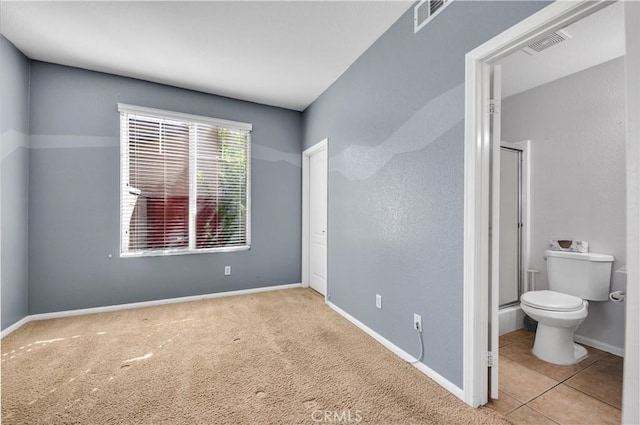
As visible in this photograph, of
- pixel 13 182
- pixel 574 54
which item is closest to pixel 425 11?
pixel 574 54

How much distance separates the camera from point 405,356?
2135 millimetres

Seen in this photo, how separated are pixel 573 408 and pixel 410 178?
66.8 inches

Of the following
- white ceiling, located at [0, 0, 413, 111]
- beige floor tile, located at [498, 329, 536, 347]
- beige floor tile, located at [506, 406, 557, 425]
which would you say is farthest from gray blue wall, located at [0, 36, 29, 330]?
beige floor tile, located at [498, 329, 536, 347]

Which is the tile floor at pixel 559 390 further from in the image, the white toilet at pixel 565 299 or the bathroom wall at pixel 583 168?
the bathroom wall at pixel 583 168

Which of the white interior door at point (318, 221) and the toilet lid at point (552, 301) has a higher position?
the white interior door at point (318, 221)

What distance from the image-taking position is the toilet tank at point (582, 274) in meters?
2.38

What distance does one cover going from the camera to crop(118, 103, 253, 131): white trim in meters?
3.24

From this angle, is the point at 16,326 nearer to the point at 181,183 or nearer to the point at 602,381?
the point at 181,183

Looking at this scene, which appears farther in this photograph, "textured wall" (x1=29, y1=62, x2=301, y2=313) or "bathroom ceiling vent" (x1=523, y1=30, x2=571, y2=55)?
"textured wall" (x1=29, y1=62, x2=301, y2=313)

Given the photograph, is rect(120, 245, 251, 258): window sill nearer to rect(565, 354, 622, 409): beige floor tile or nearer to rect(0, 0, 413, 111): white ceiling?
rect(0, 0, 413, 111): white ceiling

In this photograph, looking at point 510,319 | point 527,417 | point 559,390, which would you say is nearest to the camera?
point 527,417

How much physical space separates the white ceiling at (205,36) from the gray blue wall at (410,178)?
0.31 meters

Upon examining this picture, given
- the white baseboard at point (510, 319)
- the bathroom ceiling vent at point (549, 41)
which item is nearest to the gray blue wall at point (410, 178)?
the bathroom ceiling vent at point (549, 41)

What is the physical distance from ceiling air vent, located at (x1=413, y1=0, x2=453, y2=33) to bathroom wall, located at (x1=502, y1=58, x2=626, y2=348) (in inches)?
52.9
